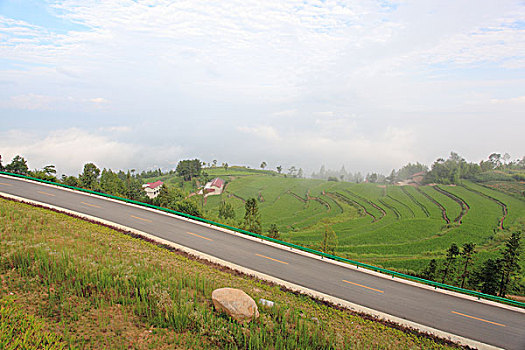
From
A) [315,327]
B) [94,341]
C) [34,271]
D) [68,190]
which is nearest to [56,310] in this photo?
[94,341]

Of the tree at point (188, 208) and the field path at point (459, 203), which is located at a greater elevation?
the field path at point (459, 203)

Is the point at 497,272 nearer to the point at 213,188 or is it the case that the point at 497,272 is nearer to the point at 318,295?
the point at 318,295

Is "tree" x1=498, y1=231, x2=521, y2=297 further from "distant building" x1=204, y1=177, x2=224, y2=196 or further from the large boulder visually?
"distant building" x1=204, y1=177, x2=224, y2=196

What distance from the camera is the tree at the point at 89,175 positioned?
160ft

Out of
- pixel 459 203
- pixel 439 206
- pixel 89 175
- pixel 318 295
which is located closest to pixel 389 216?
pixel 439 206

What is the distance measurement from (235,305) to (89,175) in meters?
52.1

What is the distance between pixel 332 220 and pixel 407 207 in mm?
23844

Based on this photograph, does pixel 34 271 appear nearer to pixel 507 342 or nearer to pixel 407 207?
pixel 507 342

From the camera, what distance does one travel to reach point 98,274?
11055mm

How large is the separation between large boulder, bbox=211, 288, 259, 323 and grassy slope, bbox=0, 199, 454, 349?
33 centimetres

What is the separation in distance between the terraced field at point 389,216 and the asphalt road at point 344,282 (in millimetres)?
17363

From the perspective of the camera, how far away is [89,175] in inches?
1964

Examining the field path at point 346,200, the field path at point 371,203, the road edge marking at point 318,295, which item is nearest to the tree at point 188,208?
the road edge marking at point 318,295

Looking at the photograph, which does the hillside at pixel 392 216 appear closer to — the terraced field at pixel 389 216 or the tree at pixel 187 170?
the terraced field at pixel 389 216
